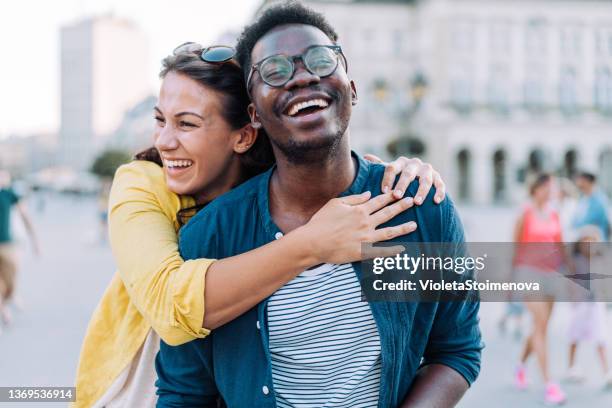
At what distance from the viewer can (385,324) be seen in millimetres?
1802

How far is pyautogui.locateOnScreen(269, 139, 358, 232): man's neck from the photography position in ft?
6.23

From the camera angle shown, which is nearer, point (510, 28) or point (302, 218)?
point (302, 218)

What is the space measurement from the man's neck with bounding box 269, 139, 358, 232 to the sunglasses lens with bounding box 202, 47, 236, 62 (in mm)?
399

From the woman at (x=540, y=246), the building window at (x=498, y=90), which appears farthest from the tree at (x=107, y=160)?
the woman at (x=540, y=246)

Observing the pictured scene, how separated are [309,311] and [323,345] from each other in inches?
3.8

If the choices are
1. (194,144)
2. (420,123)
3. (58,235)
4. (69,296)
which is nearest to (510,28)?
(420,123)

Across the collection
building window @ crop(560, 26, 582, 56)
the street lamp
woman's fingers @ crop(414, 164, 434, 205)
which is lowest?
woman's fingers @ crop(414, 164, 434, 205)

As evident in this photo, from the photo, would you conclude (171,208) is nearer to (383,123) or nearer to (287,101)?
(287,101)

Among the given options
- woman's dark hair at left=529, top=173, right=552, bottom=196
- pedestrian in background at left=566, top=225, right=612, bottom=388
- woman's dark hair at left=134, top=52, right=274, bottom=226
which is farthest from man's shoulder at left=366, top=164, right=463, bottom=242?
woman's dark hair at left=529, top=173, right=552, bottom=196

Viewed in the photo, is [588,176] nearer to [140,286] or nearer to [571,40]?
[140,286]

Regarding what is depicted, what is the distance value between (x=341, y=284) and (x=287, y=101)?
50cm

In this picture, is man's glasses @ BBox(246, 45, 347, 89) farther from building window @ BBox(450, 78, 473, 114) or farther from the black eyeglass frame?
building window @ BBox(450, 78, 473, 114)

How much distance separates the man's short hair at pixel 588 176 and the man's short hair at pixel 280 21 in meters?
6.60

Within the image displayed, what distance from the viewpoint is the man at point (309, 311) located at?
1794 mm
